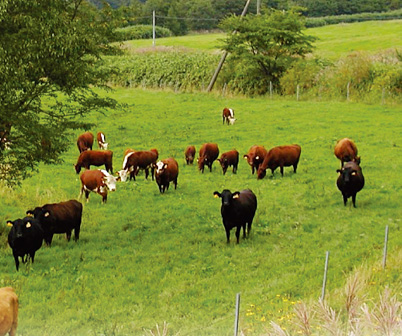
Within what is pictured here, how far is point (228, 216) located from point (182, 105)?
1128 inches

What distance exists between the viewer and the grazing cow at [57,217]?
634 inches

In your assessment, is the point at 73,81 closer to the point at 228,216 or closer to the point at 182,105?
the point at 228,216

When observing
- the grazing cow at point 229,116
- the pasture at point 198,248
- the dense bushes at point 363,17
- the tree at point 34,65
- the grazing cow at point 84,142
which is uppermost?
the dense bushes at point 363,17

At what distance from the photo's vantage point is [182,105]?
146ft

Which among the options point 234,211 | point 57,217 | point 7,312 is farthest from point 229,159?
point 7,312

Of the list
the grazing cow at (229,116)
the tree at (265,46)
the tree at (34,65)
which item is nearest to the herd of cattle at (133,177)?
the tree at (34,65)

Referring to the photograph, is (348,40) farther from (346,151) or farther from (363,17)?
(346,151)

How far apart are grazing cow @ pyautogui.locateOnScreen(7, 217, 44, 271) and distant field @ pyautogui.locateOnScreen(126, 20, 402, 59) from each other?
157 feet

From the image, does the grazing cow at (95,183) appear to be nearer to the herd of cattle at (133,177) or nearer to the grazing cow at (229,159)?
the herd of cattle at (133,177)

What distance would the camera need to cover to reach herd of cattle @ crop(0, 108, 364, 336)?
14.6m

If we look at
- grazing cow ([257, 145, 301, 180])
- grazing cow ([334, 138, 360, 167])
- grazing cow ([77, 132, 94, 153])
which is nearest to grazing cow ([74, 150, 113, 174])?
grazing cow ([77, 132, 94, 153])

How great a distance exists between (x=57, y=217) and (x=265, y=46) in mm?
37421

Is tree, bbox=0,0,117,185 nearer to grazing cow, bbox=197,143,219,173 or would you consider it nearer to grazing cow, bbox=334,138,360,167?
grazing cow, bbox=197,143,219,173

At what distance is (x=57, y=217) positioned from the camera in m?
16.4
